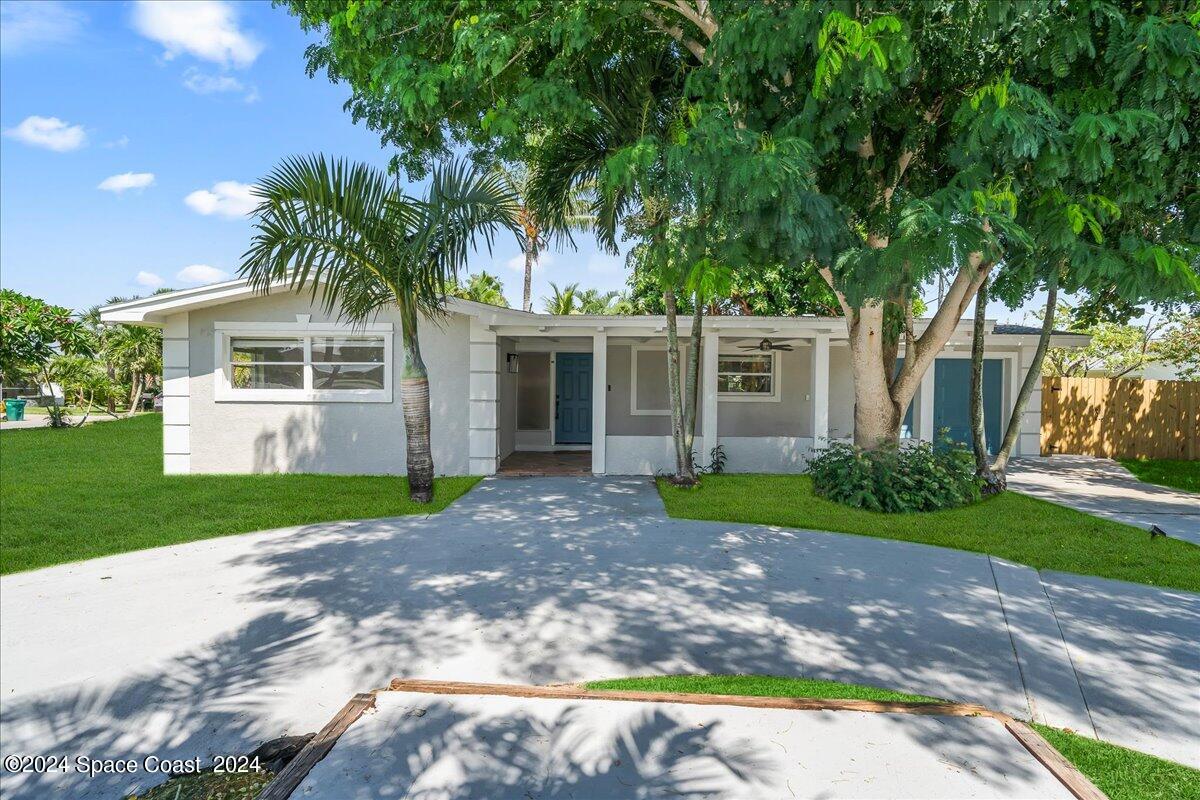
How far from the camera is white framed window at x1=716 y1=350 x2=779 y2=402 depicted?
13.2 metres

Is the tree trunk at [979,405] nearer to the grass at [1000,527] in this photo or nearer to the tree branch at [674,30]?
the grass at [1000,527]

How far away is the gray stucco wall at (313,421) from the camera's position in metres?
10.3

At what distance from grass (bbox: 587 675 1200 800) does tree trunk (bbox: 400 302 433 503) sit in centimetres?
522

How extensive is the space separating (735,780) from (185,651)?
3.61 metres

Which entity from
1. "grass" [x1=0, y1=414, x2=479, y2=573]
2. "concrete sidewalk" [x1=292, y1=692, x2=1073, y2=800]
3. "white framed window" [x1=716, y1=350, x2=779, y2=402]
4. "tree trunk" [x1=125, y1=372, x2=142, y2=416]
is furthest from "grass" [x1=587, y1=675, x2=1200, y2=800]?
"tree trunk" [x1=125, y1=372, x2=142, y2=416]

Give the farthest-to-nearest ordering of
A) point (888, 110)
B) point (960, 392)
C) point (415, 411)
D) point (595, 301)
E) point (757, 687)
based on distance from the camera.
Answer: point (595, 301) < point (960, 392) < point (415, 411) < point (888, 110) < point (757, 687)

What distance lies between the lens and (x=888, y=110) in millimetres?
6125

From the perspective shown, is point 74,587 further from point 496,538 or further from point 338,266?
point 338,266

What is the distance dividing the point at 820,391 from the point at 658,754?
8.79 m

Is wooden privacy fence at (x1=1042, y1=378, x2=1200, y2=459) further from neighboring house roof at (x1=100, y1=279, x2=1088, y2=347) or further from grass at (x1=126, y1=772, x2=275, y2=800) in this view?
grass at (x1=126, y1=772, x2=275, y2=800)

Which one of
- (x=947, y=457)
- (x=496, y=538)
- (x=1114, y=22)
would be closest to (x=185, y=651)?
(x=496, y=538)

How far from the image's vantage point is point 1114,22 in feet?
15.0

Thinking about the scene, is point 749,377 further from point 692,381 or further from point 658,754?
point 658,754

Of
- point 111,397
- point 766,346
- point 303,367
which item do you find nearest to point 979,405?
point 766,346
